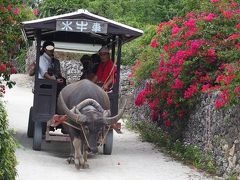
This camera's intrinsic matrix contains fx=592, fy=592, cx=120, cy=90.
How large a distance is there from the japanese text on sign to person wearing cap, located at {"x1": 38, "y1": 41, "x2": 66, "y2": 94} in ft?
3.33

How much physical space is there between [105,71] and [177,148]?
2.14 metres

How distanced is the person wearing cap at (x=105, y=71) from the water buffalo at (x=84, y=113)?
0.91m

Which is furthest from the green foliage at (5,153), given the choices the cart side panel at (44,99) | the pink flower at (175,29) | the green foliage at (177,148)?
the pink flower at (175,29)

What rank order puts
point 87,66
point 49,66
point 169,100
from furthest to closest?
point 87,66, point 49,66, point 169,100

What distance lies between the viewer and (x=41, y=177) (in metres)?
→ 8.79

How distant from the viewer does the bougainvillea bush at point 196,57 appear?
11.0 m

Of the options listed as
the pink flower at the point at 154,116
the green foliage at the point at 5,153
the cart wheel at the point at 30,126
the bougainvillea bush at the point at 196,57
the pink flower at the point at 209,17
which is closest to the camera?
the green foliage at the point at 5,153

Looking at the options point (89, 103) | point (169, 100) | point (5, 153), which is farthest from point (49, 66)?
point (5, 153)

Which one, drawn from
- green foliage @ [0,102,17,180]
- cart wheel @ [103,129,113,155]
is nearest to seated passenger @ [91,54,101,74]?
cart wheel @ [103,129,113,155]

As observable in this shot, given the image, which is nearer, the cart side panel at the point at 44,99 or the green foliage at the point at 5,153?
the green foliage at the point at 5,153

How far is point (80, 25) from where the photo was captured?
441 inches

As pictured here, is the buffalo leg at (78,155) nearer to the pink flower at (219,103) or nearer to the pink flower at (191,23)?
the pink flower at (219,103)

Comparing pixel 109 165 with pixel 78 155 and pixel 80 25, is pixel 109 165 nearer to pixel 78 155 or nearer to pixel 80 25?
pixel 78 155

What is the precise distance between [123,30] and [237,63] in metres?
2.75
